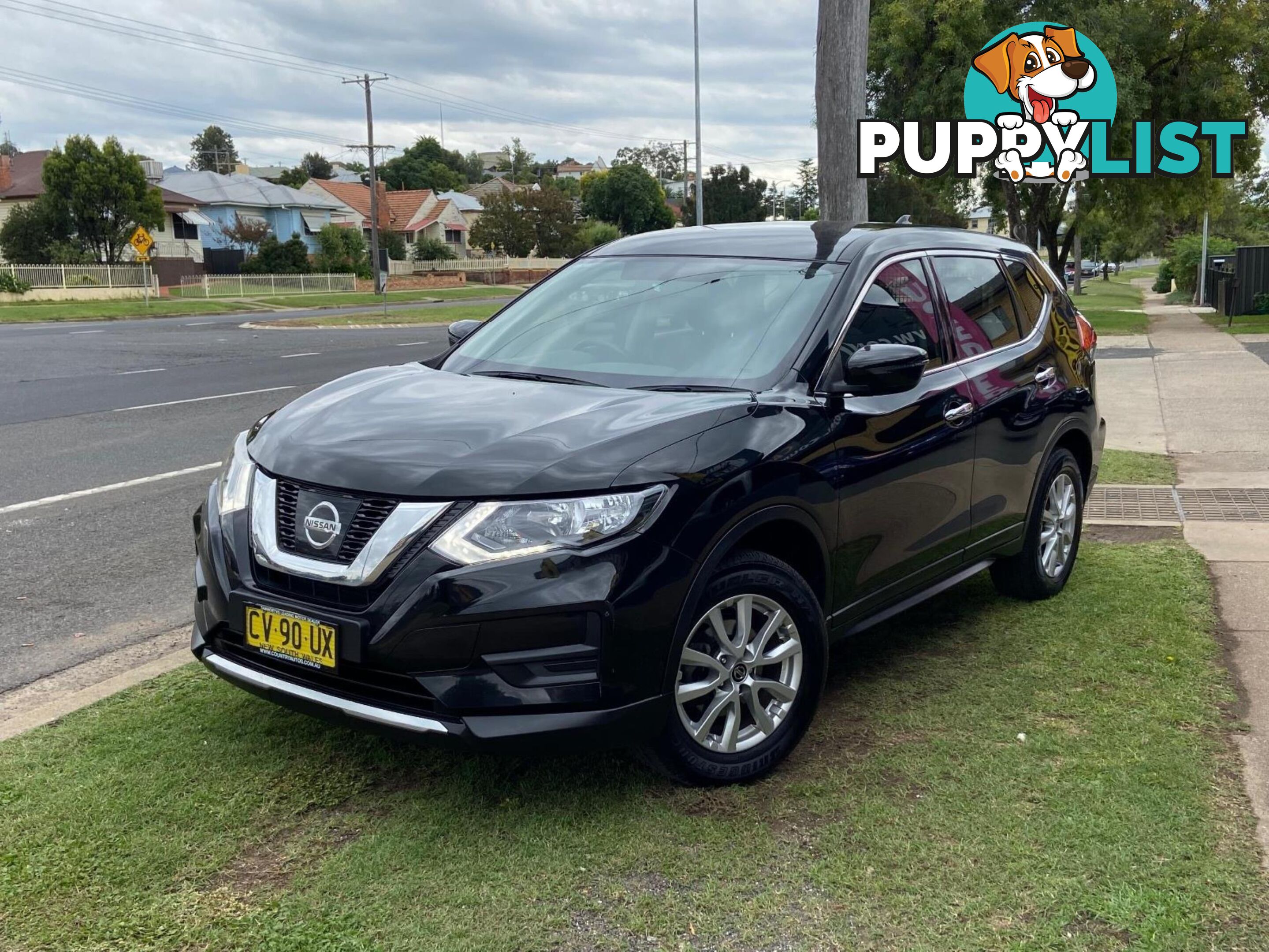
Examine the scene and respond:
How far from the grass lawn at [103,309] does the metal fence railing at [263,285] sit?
4.89m

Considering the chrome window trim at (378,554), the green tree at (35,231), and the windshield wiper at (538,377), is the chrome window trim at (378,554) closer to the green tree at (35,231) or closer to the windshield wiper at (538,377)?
the windshield wiper at (538,377)

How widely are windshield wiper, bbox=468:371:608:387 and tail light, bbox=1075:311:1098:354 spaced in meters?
2.92

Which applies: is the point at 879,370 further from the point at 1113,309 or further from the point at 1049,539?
the point at 1113,309

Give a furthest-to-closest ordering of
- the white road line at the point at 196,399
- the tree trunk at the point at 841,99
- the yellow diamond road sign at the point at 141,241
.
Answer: the yellow diamond road sign at the point at 141,241 < the white road line at the point at 196,399 < the tree trunk at the point at 841,99

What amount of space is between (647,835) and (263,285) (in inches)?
2043

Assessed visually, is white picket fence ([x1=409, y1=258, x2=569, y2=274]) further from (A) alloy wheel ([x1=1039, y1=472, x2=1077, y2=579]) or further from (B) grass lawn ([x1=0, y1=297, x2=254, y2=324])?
(A) alloy wheel ([x1=1039, y1=472, x2=1077, y2=579])

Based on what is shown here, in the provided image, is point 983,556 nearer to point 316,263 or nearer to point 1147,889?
point 1147,889

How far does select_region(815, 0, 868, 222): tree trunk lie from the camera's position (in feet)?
29.1

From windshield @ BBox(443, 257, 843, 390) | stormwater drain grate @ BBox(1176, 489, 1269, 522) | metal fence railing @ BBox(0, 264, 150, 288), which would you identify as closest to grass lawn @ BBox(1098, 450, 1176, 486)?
stormwater drain grate @ BBox(1176, 489, 1269, 522)

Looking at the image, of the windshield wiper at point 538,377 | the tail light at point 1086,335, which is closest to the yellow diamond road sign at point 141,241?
the tail light at point 1086,335

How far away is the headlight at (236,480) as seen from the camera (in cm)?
371

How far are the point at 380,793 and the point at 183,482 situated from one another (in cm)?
528

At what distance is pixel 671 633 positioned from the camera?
11.1 feet

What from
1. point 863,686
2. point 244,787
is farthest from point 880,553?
point 244,787
